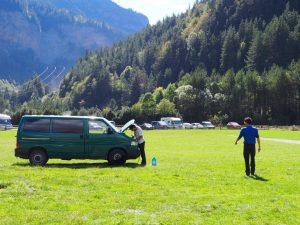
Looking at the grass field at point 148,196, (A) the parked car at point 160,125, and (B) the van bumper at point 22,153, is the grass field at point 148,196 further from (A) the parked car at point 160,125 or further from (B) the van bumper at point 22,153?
(A) the parked car at point 160,125

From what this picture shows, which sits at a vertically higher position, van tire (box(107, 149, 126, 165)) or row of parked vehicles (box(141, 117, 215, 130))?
row of parked vehicles (box(141, 117, 215, 130))

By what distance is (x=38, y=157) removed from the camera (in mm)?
22797

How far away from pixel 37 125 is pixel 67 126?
150 centimetres

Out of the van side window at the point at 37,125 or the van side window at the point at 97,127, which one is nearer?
the van side window at the point at 37,125

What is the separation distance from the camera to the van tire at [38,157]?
74.3 ft

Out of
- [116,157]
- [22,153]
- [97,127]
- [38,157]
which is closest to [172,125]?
Answer: [116,157]

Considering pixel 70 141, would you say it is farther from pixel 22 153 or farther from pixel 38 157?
pixel 22 153

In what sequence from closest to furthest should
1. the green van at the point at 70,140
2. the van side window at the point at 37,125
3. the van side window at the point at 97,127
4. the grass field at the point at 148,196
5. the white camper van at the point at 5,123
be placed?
1. the grass field at the point at 148,196
2. the green van at the point at 70,140
3. the van side window at the point at 37,125
4. the van side window at the point at 97,127
5. the white camper van at the point at 5,123

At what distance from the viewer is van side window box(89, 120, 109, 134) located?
23.2 m

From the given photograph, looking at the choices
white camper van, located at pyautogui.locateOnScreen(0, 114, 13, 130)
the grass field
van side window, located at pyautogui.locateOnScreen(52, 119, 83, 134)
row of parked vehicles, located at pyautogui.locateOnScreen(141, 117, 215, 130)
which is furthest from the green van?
row of parked vehicles, located at pyautogui.locateOnScreen(141, 117, 215, 130)

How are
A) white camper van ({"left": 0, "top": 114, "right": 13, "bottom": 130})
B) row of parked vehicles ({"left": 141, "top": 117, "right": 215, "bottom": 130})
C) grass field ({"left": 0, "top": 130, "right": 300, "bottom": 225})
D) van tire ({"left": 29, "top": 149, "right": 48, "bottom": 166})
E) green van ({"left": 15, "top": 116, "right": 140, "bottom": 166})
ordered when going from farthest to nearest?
1. row of parked vehicles ({"left": 141, "top": 117, "right": 215, "bottom": 130})
2. white camper van ({"left": 0, "top": 114, "right": 13, "bottom": 130})
3. green van ({"left": 15, "top": 116, "right": 140, "bottom": 166})
4. van tire ({"left": 29, "top": 149, "right": 48, "bottom": 166})
5. grass field ({"left": 0, "top": 130, "right": 300, "bottom": 225})

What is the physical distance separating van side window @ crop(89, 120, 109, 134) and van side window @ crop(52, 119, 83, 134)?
1.65 ft

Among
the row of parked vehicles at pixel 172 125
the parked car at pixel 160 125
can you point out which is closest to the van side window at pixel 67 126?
the row of parked vehicles at pixel 172 125

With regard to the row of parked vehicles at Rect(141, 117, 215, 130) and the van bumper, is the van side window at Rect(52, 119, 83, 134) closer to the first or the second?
the van bumper
